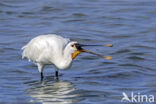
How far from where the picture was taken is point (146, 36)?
14719mm

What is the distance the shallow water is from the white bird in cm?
47

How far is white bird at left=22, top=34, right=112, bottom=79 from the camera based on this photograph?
32.6 feet

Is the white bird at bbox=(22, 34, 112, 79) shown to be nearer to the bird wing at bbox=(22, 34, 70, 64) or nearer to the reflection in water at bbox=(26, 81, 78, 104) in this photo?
the bird wing at bbox=(22, 34, 70, 64)

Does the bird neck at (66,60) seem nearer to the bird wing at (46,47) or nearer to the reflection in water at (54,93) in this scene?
the bird wing at (46,47)

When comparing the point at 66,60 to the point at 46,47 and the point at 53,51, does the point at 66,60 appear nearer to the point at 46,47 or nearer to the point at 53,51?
the point at 53,51

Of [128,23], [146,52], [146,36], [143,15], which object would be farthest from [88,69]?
[143,15]

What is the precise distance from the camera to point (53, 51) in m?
10.4

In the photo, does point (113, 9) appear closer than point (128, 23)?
No

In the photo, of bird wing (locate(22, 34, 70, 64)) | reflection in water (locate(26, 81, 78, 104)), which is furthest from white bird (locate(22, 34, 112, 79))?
reflection in water (locate(26, 81, 78, 104))

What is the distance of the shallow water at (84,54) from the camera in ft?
31.4

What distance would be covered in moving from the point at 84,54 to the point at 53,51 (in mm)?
2631

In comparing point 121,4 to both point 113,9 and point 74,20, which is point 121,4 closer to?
point 113,9

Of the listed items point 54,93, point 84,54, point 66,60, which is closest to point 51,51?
point 66,60

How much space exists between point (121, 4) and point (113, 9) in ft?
2.33
